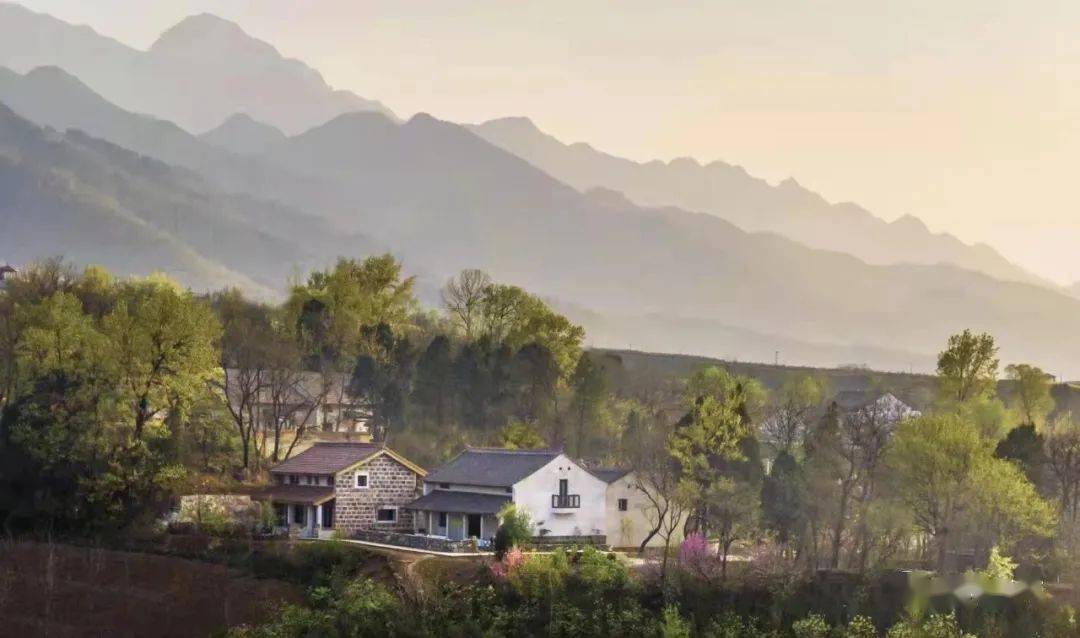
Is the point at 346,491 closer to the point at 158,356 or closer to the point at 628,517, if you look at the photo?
the point at 158,356

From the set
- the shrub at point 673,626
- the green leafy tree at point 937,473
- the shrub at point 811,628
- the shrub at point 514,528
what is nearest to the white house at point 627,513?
the shrub at point 514,528

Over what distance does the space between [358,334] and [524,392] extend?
10.4 metres

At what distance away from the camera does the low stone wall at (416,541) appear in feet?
190

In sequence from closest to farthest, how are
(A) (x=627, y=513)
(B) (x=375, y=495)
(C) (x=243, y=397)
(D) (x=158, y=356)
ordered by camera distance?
(A) (x=627, y=513) < (B) (x=375, y=495) < (D) (x=158, y=356) < (C) (x=243, y=397)

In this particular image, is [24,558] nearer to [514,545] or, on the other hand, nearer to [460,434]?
[514,545]

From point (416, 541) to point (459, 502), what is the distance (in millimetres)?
3792

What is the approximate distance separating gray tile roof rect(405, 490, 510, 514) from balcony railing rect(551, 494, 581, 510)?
1.98m

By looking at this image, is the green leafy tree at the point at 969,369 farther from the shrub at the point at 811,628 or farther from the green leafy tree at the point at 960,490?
the shrub at the point at 811,628

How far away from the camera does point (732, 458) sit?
6275 cm

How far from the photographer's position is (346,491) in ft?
210

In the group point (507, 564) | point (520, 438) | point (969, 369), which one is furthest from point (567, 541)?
point (969, 369)

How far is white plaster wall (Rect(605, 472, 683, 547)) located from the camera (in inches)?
2517

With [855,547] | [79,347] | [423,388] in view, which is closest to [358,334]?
[423,388]

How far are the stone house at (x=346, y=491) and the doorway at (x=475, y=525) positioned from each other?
12.7ft
